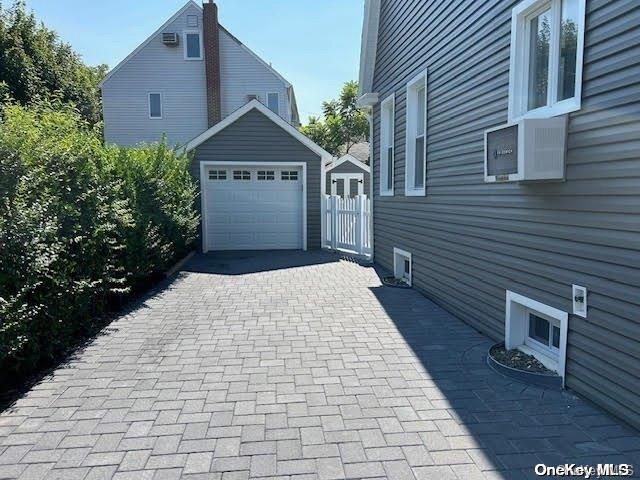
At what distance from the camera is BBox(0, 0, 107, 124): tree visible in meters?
19.3

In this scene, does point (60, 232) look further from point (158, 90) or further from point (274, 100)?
point (158, 90)

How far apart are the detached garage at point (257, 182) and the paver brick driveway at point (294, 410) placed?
6605mm

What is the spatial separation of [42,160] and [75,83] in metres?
24.1

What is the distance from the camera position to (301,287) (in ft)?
24.3

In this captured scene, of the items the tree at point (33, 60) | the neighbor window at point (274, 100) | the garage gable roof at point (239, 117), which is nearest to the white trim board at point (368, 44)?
the garage gable roof at point (239, 117)

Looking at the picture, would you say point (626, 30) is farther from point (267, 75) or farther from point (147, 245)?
point (267, 75)

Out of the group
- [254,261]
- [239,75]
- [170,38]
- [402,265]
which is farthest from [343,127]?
[402,265]

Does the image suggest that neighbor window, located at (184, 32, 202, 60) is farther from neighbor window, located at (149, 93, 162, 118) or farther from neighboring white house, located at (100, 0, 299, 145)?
neighbor window, located at (149, 93, 162, 118)

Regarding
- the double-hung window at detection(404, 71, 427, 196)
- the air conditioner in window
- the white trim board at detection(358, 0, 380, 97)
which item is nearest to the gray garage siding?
the white trim board at detection(358, 0, 380, 97)

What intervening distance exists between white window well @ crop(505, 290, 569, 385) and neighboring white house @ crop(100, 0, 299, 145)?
666 inches

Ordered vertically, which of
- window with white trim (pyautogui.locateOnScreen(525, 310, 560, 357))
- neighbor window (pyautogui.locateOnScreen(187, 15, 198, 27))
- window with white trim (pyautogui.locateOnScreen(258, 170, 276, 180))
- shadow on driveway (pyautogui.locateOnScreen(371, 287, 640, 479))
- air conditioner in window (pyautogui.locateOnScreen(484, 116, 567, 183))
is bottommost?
shadow on driveway (pyautogui.locateOnScreen(371, 287, 640, 479))

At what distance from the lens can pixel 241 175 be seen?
1177 centimetres

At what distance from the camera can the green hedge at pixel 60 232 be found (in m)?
3.46

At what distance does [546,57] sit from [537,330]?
248 centimetres
